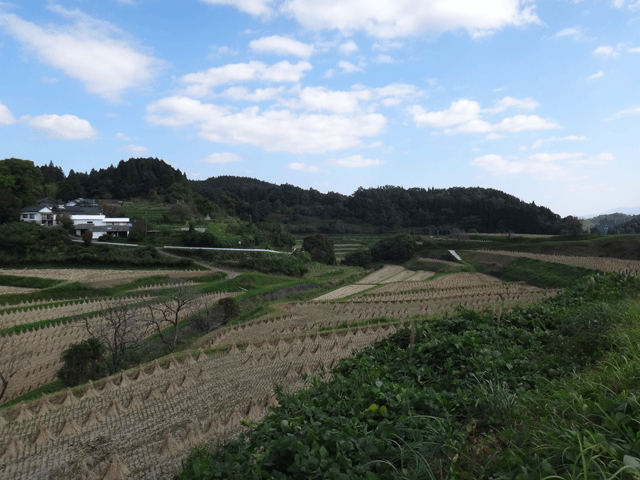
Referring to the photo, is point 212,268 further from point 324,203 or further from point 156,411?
point 324,203

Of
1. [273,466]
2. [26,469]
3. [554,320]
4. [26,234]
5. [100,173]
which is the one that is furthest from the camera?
[100,173]

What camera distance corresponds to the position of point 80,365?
14727 mm

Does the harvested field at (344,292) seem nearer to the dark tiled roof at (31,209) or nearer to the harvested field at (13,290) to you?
the harvested field at (13,290)

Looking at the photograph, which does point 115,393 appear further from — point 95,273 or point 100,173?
point 100,173

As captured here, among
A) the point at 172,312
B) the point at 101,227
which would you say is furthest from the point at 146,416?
the point at 101,227

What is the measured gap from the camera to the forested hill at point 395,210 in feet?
286

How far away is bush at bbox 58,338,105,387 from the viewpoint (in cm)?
1455

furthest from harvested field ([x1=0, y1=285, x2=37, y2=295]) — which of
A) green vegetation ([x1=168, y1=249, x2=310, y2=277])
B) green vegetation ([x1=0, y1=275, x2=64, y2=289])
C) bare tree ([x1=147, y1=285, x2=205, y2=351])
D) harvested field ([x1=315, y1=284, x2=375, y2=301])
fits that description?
harvested field ([x1=315, y1=284, x2=375, y2=301])

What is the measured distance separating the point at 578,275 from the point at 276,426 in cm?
3325

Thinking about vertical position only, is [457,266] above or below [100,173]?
below

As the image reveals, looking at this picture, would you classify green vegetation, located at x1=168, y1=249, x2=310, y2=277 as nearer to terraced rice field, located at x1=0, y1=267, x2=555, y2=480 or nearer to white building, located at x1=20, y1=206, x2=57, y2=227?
white building, located at x1=20, y1=206, x2=57, y2=227

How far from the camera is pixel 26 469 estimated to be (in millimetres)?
6094

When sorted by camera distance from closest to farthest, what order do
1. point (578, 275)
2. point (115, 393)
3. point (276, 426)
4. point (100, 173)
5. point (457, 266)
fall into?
point (276, 426) → point (115, 393) → point (578, 275) → point (457, 266) → point (100, 173)

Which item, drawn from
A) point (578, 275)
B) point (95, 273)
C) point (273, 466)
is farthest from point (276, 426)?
point (95, 273)
